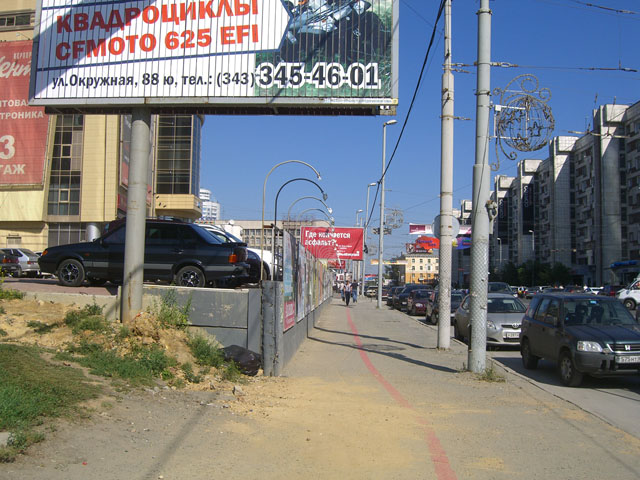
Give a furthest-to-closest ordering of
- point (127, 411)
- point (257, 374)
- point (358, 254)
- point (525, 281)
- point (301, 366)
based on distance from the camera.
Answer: point (525, 281) → point (358, 254) → point (301, 366) → point (257, 374) → point (127, 411)

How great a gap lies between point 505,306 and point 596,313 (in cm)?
574

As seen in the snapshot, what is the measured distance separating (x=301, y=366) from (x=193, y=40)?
23.0 ft

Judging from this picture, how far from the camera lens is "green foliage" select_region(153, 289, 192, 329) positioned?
996 centimetres

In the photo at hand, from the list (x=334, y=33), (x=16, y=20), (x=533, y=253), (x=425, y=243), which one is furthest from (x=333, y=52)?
(x=533, y=253)

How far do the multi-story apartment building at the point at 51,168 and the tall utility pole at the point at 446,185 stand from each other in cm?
2777

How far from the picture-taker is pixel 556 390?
9.98 meters

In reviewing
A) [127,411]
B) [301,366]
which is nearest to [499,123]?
[301,366]

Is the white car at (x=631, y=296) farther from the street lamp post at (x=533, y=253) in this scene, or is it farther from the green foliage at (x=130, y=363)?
the street lamp post at (x=533, y=253)

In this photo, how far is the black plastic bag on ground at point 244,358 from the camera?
936 cm

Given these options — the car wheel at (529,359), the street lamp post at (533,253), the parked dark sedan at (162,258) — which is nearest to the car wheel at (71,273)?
the parked dark sedan at (162,258)

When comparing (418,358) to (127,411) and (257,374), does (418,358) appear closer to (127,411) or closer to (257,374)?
(257,374)

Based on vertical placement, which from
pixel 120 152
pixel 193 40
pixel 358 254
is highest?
pixel 120 152

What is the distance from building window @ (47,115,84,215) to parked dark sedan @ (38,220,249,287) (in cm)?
3104

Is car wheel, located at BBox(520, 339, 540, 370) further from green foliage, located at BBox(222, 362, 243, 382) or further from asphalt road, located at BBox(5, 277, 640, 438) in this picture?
green foliage, located at BBox(222, 362, 243, 382)
